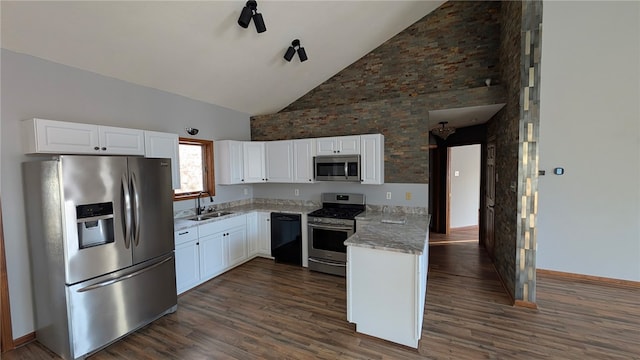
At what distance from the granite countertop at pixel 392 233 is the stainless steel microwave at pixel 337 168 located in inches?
25.3

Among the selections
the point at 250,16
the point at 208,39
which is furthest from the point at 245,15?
the point at 208,39

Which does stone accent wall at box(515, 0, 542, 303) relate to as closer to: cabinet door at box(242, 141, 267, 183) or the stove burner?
the stove burner

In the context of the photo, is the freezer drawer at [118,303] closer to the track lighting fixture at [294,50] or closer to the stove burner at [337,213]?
the stove burner at [337,213]

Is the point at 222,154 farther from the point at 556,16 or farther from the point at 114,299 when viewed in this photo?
the point at 556,16

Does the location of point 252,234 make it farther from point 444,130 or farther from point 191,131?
point 444,130

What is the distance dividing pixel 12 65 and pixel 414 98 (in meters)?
4.42

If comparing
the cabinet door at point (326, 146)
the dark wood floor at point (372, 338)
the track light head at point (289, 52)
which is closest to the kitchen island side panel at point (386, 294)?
the dark wood floor at point (372, 338)

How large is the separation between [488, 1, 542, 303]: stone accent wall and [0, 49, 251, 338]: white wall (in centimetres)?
453

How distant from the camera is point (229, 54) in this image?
3.34 meters

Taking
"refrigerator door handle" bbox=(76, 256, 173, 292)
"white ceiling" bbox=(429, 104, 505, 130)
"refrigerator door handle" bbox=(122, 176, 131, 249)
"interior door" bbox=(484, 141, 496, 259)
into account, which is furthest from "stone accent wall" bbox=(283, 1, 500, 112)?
"refrigerator door handle" bbox=(76, 256, 173, 292)

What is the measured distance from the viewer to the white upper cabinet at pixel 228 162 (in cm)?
438

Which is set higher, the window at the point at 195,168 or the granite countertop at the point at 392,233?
the window at the point at 195,168

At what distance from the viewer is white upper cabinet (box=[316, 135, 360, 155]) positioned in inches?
155

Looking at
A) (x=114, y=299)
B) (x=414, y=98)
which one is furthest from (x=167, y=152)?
(x=414, y=98)
